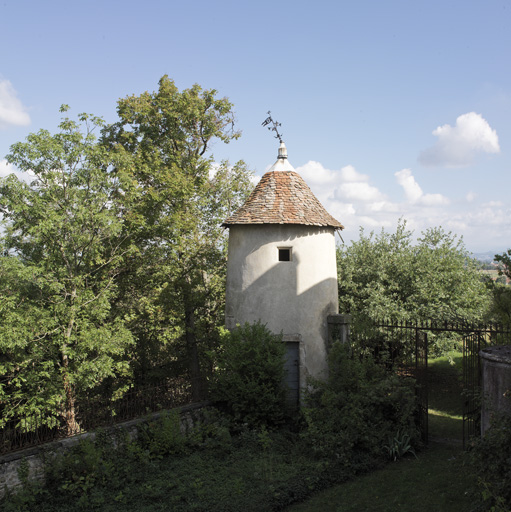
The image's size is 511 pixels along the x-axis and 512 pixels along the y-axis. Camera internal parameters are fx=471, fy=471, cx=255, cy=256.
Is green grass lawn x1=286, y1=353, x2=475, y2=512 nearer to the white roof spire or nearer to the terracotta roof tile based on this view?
the terracotta roof tile

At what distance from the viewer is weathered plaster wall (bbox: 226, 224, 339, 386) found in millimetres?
12766

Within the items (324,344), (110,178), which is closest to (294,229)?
(324,344)

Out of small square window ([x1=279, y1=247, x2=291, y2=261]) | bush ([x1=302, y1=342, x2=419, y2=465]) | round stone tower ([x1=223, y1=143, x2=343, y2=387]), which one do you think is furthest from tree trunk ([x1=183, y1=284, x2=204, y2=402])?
bush ([x1=302, y1=342, x2=419, y2=465])

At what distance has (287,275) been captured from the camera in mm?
12844

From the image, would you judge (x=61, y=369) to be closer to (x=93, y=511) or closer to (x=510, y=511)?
(x=93, y=511)

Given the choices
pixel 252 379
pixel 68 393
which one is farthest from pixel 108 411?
pixel 252 379

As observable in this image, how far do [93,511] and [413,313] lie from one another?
12321 millimetres

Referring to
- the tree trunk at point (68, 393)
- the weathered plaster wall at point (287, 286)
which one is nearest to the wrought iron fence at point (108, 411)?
the tree trunk at point (68, 393)

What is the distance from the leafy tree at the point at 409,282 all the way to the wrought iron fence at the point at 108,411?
731 centimetres

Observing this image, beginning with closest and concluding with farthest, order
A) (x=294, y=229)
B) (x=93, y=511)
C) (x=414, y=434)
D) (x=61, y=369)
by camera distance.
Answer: (x=93, y=511), (x=414, y=434), (x=61, y=369), (x=294, y=229)

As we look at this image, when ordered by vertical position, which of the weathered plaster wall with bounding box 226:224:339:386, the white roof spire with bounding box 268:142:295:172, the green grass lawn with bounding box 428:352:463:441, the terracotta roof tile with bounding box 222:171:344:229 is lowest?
the green grass lawn with bounding box 428:352:463:441

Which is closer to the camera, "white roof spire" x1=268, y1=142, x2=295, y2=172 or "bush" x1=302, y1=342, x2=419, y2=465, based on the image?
"bush" x1=302, y1=342, x2=419, y2=465

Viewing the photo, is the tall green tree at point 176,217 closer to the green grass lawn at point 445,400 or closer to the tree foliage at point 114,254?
the tree foliage at point 114,254

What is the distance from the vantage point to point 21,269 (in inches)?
420
